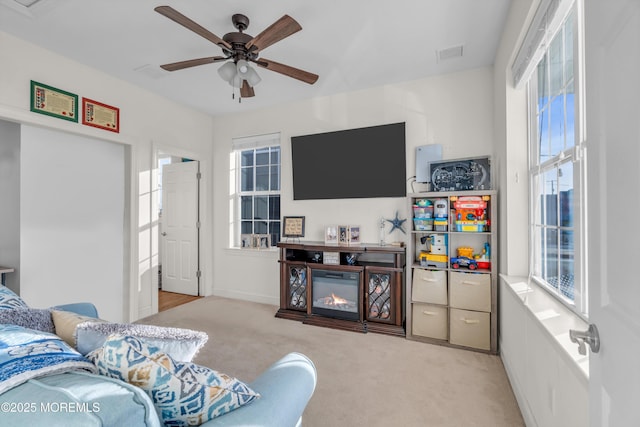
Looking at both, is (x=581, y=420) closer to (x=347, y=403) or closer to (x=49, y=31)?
(x=347, y=403)

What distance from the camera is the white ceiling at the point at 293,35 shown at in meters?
2.16

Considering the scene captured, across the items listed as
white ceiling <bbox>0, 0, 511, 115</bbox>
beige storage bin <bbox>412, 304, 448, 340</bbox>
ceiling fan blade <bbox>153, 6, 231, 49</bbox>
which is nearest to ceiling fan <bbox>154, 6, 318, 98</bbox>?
ceiling fan blade <bbox>153, 6, 231, 49</bbox>

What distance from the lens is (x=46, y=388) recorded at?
0.59 meters

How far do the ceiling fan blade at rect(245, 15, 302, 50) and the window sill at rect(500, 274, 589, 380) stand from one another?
2.10 meters

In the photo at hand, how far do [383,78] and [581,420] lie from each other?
318 cm

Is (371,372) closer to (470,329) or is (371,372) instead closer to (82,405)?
(470,329)

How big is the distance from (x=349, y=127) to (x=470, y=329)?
2.55 metres

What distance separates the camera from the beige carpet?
181cm

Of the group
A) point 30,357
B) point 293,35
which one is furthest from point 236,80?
point 30,357

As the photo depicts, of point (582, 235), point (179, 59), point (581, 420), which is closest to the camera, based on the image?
point (581, 420)

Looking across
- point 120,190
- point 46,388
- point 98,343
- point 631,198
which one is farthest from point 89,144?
point 631,198

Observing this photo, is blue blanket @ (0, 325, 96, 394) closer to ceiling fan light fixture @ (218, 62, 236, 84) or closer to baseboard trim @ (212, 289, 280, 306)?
ceiling fan light fixture @ (218, 62, 236, 84)

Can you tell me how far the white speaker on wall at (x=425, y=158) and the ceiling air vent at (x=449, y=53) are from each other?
0.85m

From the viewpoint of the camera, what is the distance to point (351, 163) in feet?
11.8
